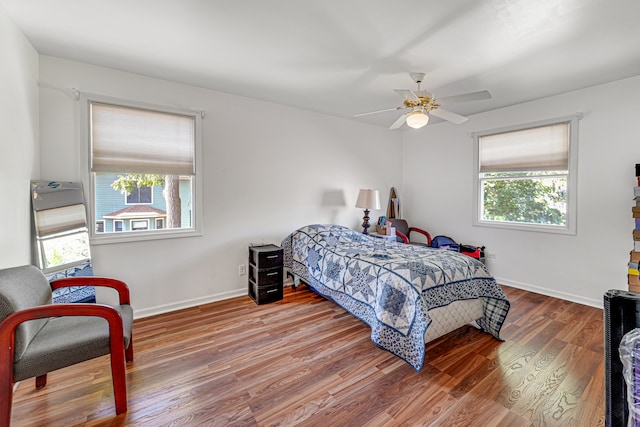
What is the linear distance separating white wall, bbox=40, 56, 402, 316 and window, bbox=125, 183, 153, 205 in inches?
17.6

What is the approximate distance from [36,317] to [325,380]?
1.71m

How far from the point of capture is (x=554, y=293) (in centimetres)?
354

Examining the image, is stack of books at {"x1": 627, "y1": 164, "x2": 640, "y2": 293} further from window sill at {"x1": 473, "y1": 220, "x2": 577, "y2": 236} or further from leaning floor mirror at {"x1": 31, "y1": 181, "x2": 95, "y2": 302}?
leaning floor mirror at {"x1": 31, "y1": 181, "x2": 95, "y2": 302}

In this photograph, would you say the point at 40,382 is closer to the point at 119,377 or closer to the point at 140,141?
the point at 119,377

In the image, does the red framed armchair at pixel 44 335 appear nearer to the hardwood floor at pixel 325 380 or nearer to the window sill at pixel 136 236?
the hardwood floor at pixel 325 380

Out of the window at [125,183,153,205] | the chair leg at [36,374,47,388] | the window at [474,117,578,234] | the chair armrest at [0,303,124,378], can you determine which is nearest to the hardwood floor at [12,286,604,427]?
the chair leg at [36,374,47,388]

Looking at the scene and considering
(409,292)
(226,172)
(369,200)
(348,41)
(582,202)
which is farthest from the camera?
(369,200)

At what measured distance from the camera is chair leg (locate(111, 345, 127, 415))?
1597 mm

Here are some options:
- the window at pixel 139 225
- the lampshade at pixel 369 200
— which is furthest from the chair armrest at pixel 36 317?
the lampshade at pixel 369 200

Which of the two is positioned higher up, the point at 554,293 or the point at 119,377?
the point at 119,377

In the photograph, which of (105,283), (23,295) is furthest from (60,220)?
(23,295)

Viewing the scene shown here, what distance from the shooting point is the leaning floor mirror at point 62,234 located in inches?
92.7

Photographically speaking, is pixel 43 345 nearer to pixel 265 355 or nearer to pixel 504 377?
pixel 265 355

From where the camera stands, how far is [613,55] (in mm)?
2471
